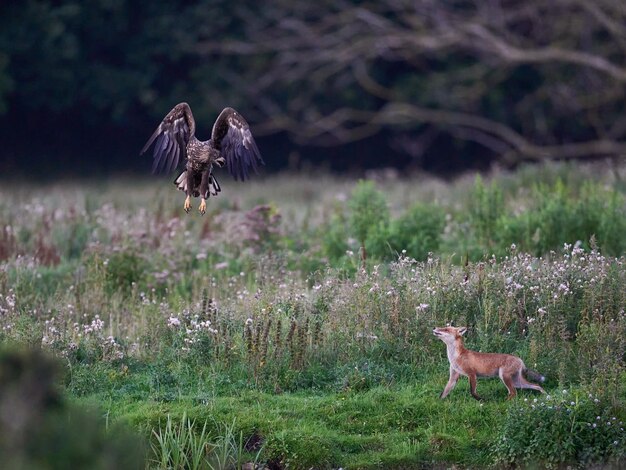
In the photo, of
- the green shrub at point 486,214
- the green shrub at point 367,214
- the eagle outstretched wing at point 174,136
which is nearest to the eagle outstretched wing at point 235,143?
the eagle outstretched wing at point 174,136

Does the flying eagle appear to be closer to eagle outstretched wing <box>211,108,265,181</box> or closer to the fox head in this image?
eagle outstretched wing <box>211,108,265,181</box>

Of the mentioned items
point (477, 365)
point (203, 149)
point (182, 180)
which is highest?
point (203, 149)

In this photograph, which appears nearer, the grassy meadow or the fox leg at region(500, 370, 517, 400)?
the grassy meadow

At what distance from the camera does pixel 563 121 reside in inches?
1399

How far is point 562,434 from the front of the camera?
308 inches

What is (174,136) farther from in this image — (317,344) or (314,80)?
(314,80)

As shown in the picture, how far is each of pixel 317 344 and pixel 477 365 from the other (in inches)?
66.4

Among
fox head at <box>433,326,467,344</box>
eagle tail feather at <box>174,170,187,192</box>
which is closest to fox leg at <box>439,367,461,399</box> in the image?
fox head at <box>433,326,467,344</box>

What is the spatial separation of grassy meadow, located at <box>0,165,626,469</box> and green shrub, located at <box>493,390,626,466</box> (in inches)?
0.5

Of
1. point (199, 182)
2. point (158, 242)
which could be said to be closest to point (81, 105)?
point (158, 242)

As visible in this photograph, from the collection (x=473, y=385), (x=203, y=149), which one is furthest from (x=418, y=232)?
(x=203, y=149)

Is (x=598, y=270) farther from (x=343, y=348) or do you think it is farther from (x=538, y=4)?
(x=538, y=4)

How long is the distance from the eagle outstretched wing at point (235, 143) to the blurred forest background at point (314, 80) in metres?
17.9

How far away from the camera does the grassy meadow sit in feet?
25.6
